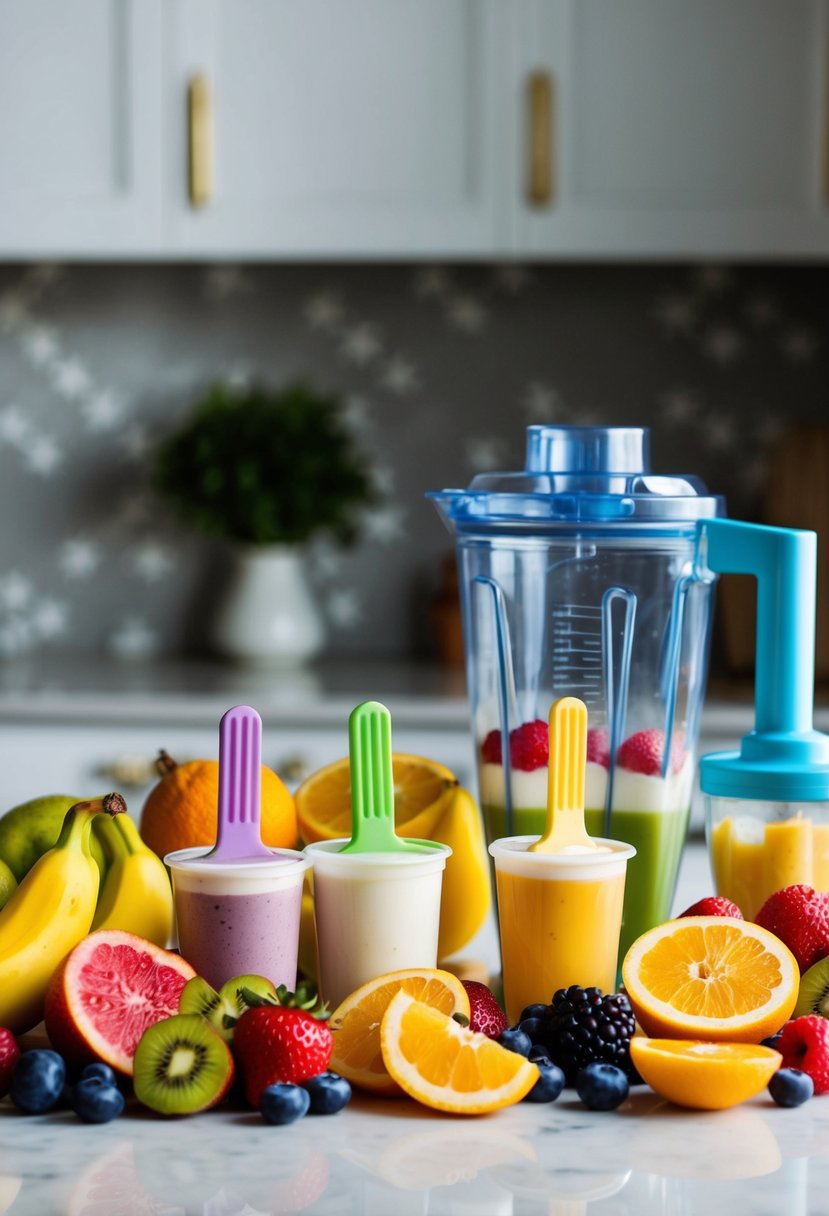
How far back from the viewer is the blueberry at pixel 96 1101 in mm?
733

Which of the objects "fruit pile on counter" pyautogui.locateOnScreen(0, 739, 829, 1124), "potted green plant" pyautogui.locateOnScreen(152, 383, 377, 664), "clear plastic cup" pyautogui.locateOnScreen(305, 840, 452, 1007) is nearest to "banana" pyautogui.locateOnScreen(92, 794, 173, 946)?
"fruit pile on counter" pyautogui.locateOnScreen(0, 739, 829, 1124)

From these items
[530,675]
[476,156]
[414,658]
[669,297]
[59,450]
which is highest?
[476,156]

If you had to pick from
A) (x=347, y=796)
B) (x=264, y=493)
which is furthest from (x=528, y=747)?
(x=264, y=493)

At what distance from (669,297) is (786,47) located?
1.78 feet

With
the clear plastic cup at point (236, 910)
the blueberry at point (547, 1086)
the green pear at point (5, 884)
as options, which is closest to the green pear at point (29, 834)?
the green pear at point (5, 884)

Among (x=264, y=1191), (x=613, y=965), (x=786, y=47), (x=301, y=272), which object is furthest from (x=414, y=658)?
(x=264, y=1191)

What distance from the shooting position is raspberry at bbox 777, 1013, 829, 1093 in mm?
798

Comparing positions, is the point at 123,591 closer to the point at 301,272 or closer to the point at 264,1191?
the point at 301,272

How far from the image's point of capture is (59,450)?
2.91m

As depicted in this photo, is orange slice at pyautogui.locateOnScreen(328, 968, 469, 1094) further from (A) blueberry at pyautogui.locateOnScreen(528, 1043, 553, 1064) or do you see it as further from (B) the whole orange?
(B) the whole orange

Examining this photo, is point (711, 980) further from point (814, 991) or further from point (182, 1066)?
point (182, 1066)

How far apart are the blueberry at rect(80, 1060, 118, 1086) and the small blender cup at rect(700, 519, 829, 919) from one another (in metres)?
0.42

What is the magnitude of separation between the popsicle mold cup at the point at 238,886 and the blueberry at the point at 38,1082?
0.11 metres

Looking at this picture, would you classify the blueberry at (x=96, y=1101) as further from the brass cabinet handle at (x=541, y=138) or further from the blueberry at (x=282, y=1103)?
the brass cabinet handle at (x=541, y=138)
